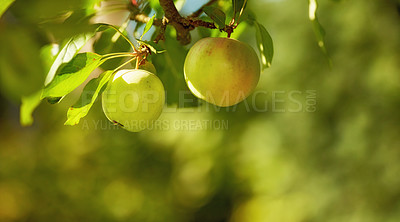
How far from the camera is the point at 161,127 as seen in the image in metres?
3.02

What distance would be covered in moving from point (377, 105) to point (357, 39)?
1.37 ft

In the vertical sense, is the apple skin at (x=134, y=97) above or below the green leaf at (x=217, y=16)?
→ below

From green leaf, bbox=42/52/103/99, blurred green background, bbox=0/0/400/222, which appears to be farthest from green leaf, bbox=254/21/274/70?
blurred green background, bbox=0/0/400/222

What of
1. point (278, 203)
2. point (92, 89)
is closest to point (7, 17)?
point (92, 89)

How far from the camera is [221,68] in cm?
61

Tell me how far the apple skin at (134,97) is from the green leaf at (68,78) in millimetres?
49

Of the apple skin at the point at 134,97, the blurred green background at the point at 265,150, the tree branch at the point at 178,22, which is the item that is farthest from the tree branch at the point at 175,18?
the blurred green background at the point at 265,150

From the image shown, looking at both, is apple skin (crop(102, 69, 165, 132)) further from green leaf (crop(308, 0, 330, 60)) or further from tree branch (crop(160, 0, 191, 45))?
green leaf (crop(308, 0, 330, 60))

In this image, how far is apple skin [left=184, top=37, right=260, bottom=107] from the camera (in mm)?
604

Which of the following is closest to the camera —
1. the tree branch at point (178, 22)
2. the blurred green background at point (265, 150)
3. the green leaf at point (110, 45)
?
the tree branch at point (178, 22)

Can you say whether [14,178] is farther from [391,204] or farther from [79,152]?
[391,204]

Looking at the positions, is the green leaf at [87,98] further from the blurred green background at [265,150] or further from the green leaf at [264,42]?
the blurred green background at [265,150]

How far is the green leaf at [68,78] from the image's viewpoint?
0.54 meters

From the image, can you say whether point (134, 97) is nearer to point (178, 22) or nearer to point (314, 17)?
point (178, 22)
